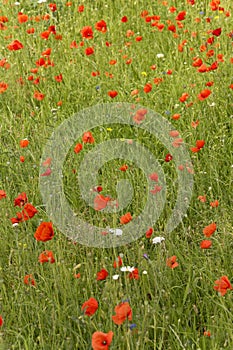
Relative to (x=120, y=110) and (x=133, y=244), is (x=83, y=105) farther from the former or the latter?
(x=133, y=244)

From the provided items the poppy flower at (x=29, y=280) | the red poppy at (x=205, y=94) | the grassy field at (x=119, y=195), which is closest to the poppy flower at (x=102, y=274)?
the grassy field at (x=119, y=195)

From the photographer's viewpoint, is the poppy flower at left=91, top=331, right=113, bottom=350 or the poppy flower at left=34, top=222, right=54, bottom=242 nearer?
the poppy flower at left=91, top=331, right=113, bottom=350

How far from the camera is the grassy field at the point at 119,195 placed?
6.81 ft

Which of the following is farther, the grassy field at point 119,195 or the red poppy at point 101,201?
the red poppy at point 101,201

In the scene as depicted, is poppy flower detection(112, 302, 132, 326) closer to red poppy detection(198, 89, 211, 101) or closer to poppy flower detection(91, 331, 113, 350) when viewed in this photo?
poppy flower detection(91, 331, 113, 350)

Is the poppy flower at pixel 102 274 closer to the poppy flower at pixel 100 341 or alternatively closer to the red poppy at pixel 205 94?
the poppy flower at pixel 100 341

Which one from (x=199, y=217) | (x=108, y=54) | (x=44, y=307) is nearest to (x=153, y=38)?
(x=108, y=54)

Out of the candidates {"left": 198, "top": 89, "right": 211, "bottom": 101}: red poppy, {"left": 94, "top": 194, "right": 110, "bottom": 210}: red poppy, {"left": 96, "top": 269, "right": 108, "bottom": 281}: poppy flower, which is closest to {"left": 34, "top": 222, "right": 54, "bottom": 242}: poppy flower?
{"left": 96, "top": 269, "right": 108, "bottom": 281}: poppy flower

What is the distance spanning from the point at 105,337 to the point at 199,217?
129 cm

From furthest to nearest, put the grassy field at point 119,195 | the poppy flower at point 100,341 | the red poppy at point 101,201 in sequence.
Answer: the red poppy at point 101,201 → the grassy field at point 119,195 → the poppy flower at point 100,341

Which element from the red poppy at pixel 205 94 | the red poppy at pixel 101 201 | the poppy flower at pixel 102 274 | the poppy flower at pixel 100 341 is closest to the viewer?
the poppy flower at pixel 100 341

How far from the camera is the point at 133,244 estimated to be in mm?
2537

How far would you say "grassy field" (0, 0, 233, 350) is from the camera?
6.81ft

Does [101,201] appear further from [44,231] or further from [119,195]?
[119,195]
